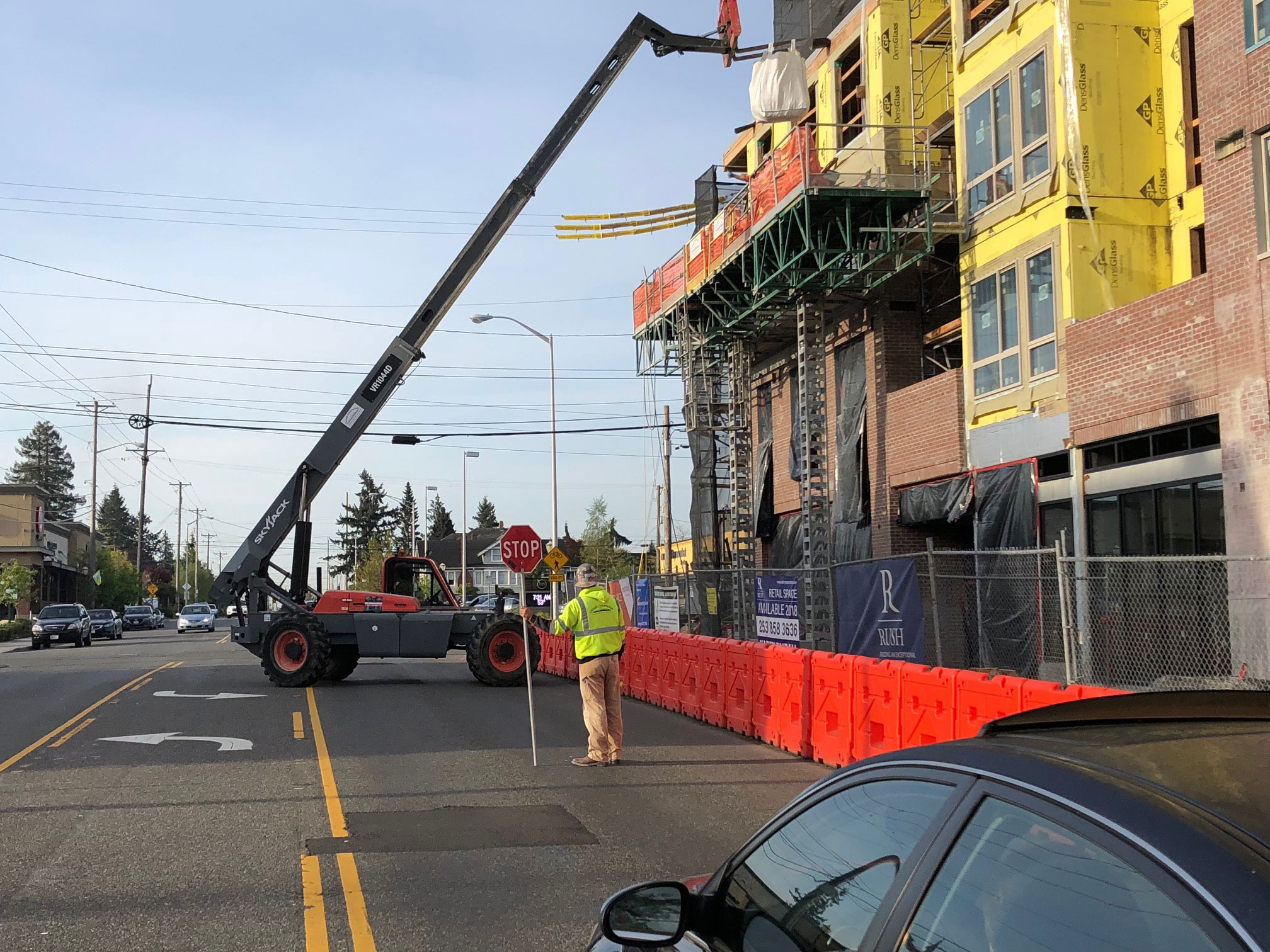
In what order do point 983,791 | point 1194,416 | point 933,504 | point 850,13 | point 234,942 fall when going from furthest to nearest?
point 850,13
point 933,504
point 1194,416
point 234,942
point 983,791

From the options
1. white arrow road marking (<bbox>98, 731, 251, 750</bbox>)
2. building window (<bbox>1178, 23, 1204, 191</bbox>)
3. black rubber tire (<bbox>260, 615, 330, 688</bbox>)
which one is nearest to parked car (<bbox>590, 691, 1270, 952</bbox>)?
white arrow road marking (<bbox>98, 731, 251, 750</bbox>)

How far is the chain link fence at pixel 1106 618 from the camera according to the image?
12781 mm

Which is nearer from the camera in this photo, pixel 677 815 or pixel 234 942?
pixel 234 942

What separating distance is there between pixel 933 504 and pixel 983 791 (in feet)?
64.0

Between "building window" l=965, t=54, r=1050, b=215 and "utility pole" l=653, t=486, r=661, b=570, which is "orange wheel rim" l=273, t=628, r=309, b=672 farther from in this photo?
"utility pole" l=653, t=486, r=661, b=570

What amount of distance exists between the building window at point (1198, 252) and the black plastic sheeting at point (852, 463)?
754cm

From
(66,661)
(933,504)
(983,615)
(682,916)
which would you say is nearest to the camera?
(682,916)

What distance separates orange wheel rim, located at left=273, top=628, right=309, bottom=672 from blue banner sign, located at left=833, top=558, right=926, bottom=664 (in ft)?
29.6

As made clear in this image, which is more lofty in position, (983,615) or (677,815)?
(983,615)

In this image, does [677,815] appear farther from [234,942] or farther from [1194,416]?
[1194,416]

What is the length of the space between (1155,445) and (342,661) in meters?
13.9

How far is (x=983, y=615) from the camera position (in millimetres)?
16906

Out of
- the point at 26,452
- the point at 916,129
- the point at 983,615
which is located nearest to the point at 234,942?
the point at 983,615

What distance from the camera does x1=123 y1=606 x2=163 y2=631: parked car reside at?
69.2 metres
